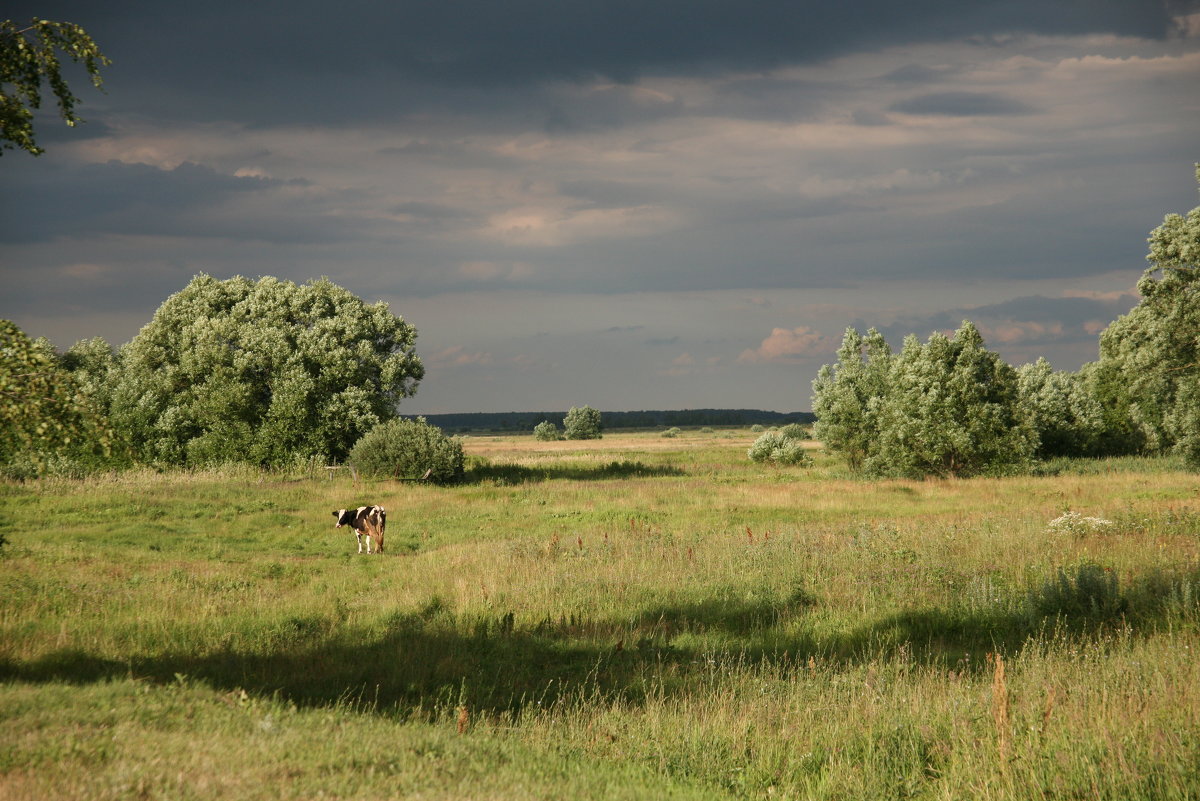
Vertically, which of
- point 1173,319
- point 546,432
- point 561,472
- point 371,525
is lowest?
point 561,472

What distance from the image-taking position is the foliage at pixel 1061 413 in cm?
5750

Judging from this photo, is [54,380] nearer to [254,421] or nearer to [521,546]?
[521,546]

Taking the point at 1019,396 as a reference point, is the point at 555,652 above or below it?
below

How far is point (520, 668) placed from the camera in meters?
10.2

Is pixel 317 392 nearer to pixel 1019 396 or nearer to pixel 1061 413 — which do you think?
pixel 1019 396

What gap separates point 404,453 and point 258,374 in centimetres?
1111

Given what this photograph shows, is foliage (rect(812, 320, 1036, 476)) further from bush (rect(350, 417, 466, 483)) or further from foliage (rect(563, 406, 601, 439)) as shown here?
foliage (rect(563, 406, 601, 439))

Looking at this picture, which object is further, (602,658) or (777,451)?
(777,451)

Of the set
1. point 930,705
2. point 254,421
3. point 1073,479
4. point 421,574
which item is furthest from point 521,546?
point 1073,479

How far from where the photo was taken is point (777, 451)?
2446 inches

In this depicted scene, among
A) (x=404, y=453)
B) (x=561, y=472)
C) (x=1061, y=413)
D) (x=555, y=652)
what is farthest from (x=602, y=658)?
(x=1061, y=413)

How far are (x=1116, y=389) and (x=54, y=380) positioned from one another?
74877 mm

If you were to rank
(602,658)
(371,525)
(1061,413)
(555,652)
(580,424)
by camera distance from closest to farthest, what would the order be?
(602,658), (555,652), (371,525), (1061,413), (580,424)

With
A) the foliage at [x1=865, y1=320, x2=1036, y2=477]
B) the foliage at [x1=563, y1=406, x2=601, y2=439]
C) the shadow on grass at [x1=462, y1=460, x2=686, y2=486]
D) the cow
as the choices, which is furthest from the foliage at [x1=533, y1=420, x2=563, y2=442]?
the cow
